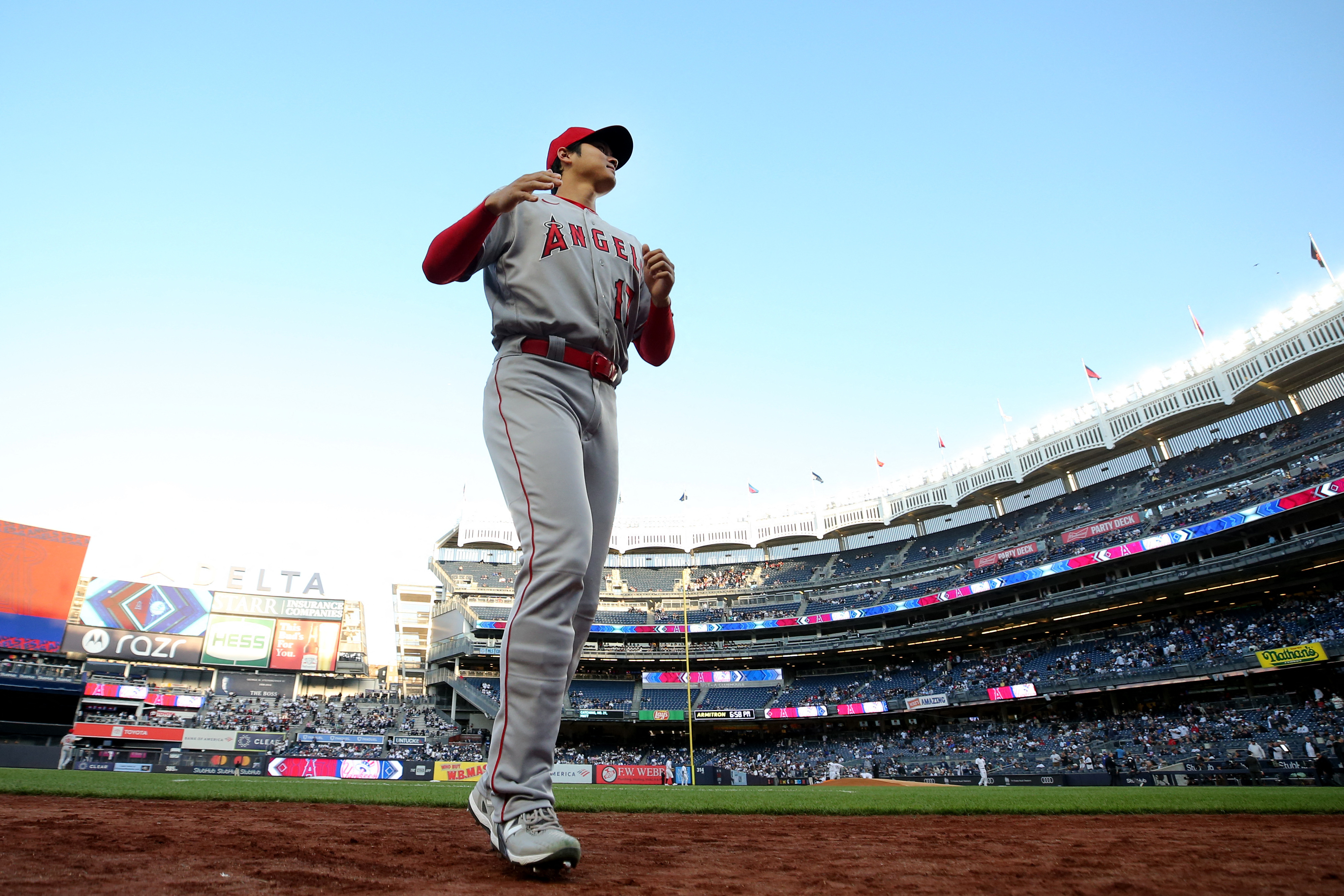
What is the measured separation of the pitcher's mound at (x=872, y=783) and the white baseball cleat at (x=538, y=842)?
2249 cm

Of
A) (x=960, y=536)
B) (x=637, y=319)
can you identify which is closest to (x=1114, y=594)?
(x=960, y=536)

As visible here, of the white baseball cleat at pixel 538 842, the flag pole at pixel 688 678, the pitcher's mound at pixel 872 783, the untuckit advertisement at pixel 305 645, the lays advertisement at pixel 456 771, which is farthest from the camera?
the untuckit advertisement at pixel 305 645

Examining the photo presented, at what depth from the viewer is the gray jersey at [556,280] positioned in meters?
2.99

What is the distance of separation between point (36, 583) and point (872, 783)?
40066 mm

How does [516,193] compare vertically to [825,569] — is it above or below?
below

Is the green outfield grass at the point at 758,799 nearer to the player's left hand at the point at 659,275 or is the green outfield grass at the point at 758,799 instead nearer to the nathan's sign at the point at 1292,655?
the player's left hand at the point at 659,275

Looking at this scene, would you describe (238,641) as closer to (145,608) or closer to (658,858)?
(145,608)

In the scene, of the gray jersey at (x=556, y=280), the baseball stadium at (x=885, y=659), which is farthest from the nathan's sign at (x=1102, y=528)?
the gray jersey at (x=556, y=280)

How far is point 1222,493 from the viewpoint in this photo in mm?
30875

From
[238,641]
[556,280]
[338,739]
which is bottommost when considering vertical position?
[338,739]

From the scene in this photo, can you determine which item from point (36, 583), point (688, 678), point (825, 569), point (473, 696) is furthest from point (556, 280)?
point (825, 569)

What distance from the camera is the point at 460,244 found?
9.51 feet

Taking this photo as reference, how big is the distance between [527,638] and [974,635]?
133ft

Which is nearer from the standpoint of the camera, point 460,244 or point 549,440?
point 549,440
